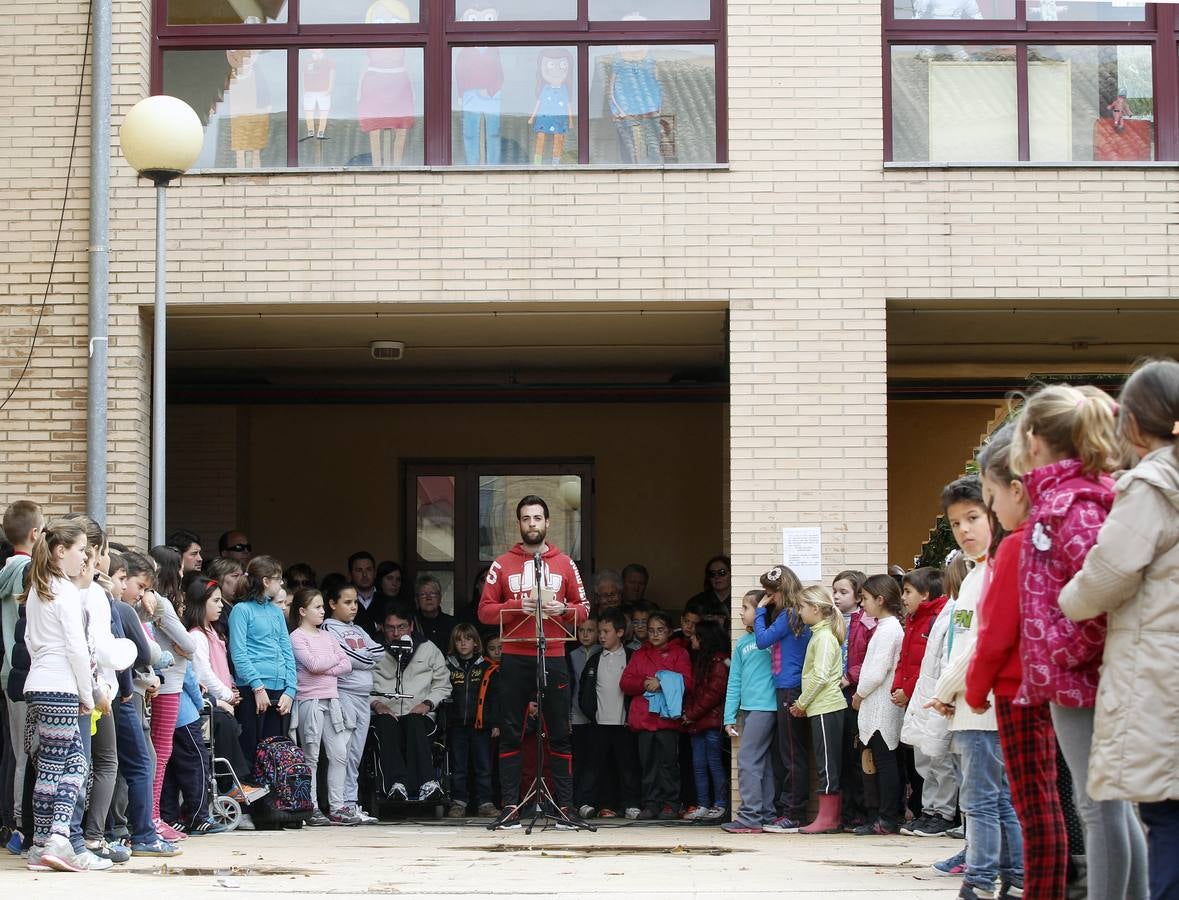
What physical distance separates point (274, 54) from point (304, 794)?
203 inches

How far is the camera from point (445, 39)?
38.1 feet

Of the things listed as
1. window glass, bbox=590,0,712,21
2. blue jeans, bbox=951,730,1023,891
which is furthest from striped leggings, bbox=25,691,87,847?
window glass, bbox=590,0,712,21

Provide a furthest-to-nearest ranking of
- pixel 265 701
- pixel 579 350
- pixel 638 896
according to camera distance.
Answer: pixel 579 350 < pixel 265 701 < pixel 638 896

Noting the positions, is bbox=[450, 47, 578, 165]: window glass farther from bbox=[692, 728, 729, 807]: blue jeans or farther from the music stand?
bbox=[692, 728, 729, 807]: blue jeans

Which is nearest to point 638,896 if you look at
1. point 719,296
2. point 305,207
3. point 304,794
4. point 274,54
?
point 304,794

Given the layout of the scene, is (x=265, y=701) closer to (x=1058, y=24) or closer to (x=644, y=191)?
(x=644, y=191)

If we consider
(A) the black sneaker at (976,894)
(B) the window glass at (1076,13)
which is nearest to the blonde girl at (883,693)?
(A) the black sneaker at (976,894)

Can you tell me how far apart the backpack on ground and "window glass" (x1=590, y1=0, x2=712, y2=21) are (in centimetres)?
552

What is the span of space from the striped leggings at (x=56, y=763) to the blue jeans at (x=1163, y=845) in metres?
5.31

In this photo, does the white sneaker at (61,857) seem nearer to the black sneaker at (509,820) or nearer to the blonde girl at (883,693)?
the black sneaker at (509,820)

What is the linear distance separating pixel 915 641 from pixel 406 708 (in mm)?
4289

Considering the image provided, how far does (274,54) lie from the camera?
11.7 m

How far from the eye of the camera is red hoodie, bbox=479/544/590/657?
34.0 feet

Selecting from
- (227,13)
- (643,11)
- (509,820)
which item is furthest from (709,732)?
(227,13)
